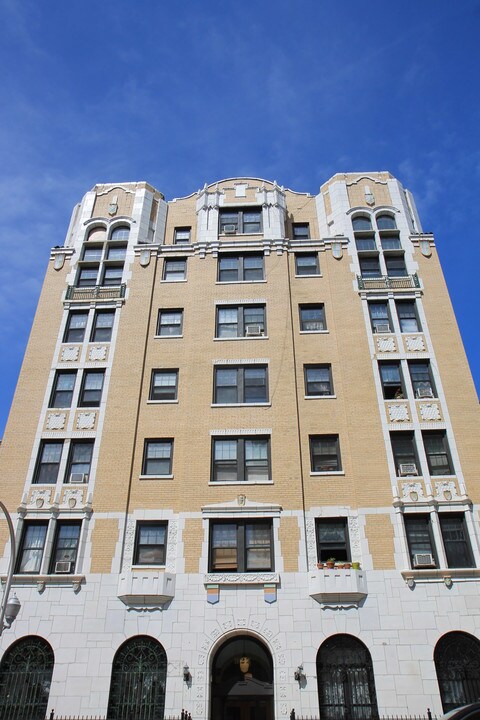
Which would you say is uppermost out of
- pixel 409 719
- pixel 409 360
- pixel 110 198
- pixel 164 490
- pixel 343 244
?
pixel 110 198

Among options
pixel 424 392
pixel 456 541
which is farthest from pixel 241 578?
pixel 424 392

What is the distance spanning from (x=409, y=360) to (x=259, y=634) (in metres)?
13.0

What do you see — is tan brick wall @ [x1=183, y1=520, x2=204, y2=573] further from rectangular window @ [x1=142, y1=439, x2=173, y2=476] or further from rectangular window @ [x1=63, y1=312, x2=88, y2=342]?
rectangular window @ [x1=63, y1=312, x2=88, y2=342]

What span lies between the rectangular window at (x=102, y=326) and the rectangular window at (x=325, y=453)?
431 inches

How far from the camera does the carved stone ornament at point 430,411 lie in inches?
915

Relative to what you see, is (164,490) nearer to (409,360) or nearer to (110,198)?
(409,360)

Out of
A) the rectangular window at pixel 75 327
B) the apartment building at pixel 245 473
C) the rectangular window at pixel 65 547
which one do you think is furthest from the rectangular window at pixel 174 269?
the rectangular window at pixel 65 547

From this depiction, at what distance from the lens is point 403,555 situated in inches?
796

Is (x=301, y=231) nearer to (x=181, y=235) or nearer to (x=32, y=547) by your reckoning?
(x=181, y=235)

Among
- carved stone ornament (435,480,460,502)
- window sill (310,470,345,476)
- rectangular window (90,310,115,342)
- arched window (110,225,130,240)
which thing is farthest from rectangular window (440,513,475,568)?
arched window (110,225,130,240)

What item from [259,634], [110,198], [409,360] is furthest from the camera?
[110,198]

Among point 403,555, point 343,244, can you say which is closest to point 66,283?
point 343,244

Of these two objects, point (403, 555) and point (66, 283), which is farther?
point (66, 283)

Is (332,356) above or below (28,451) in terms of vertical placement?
above
